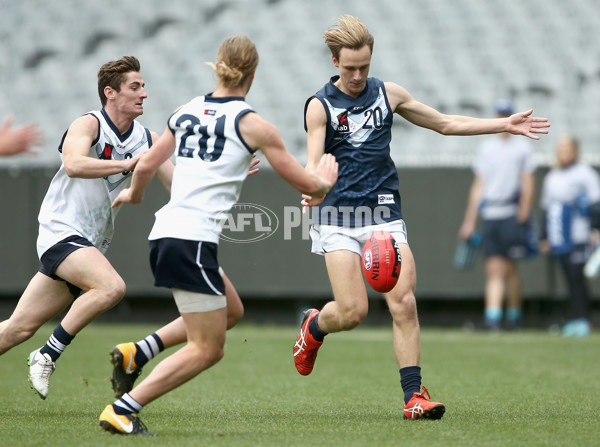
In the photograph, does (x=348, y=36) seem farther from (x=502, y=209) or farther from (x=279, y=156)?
(x=502, y=209)

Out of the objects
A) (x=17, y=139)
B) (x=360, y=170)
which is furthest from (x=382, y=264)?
(x=17, y=139)

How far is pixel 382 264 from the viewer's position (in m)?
5.25

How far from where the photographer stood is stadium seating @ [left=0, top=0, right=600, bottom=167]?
13109 mm

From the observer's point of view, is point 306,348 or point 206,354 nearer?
point 206,354

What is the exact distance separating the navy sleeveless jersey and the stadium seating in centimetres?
719

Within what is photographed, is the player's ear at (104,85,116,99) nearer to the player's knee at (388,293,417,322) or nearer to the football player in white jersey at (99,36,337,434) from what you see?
the football player in white jersey at (99,36,337,434)

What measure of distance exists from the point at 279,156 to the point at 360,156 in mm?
1203

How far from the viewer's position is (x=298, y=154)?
1278 centimetres

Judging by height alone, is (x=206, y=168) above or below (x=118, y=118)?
below

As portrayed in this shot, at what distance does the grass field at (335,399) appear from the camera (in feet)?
15.2

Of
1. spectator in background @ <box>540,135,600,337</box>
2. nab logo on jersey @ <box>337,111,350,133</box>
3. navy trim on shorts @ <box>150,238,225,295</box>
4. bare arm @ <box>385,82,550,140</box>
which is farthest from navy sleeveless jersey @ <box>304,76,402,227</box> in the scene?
spectator in background @ <box>540,135,600,337</box>

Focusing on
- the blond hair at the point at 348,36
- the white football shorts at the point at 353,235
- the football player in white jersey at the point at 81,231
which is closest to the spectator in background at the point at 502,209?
the white football shorts at the point at 353,235

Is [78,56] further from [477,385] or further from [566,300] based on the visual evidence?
[477,385]

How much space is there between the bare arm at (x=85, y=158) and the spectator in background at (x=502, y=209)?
21.8 ft
